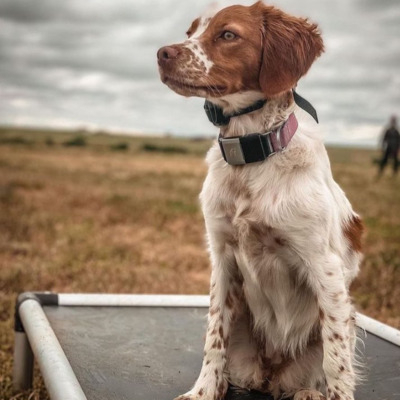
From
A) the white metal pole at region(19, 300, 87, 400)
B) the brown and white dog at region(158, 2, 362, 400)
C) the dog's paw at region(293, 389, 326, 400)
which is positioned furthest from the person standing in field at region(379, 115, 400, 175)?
the dog's paw at region(293, 389, 326, 400)

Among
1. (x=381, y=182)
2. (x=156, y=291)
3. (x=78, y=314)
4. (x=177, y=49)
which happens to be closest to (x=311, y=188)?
(x=177, y=49)

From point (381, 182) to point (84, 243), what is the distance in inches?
630

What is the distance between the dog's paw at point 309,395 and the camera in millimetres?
2787

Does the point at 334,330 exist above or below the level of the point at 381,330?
above

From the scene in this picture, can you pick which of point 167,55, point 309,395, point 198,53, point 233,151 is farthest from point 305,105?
point 309,395

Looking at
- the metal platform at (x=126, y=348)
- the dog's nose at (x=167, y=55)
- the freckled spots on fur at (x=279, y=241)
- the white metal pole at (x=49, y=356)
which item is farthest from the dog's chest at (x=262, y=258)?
the white metal pole at (x=49, y=356)

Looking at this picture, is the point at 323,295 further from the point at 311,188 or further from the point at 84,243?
the point at 84,243

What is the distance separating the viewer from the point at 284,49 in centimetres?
266

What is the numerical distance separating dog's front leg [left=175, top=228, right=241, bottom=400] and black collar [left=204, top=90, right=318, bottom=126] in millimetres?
557

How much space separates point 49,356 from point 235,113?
55.7 inches

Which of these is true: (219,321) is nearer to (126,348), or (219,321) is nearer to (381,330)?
(126,348)

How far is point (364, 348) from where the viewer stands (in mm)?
3598

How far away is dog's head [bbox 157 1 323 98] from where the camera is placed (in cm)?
260

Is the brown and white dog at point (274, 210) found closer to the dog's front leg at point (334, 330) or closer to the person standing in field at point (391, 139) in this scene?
the dog's front leg at point (334, 330)
